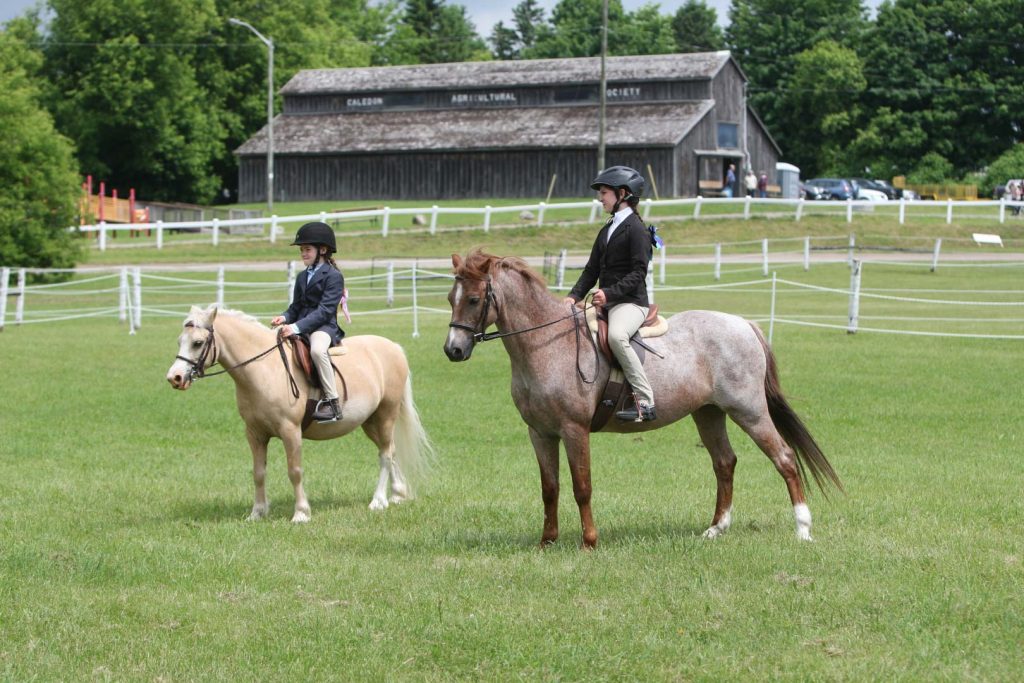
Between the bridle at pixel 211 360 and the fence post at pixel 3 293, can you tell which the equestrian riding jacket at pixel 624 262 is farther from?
the fence post at pixel 3 293

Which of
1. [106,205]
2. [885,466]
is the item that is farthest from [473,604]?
[106,205]

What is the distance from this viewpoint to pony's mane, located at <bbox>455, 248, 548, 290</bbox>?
9.07m

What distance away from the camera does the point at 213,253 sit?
1793 inches

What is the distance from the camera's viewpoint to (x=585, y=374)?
9438 mm

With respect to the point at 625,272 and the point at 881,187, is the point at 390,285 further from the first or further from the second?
the point at 881,187

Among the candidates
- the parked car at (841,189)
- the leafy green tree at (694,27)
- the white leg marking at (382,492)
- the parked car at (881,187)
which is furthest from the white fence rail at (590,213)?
the leafy green tree at (694,27)

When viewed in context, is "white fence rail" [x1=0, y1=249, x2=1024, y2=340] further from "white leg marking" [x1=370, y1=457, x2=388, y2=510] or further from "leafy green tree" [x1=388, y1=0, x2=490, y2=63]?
"leafy green tree" [x1=388, y1=0, x2=490, y2=63]

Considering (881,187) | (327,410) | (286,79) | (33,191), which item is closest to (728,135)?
(881,187)

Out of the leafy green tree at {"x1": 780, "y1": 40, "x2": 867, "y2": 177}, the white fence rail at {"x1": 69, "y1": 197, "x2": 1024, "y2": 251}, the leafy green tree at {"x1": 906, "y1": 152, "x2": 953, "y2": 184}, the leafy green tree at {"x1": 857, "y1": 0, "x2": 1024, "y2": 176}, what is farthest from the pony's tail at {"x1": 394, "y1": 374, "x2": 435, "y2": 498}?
the leafy green tree at {"x1": 780, "y1": 40, "x2": 867, "y2": 177}

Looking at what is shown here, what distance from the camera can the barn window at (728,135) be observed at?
6556cm

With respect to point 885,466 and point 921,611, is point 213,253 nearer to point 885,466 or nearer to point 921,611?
point 885,466

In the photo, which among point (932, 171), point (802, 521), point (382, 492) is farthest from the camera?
point (932, 171)

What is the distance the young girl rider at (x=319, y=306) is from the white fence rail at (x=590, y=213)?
3565cm

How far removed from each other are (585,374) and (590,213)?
136 feet
